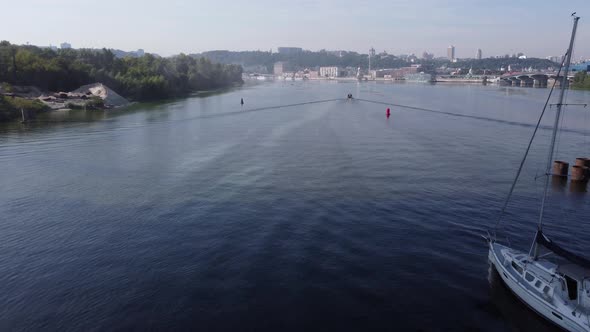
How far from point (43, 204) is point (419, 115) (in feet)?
200

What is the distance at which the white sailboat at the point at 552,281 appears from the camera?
1459 centimetres

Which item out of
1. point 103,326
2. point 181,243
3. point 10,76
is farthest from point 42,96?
point 103,326

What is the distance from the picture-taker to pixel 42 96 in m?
81.4

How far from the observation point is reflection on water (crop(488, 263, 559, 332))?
15.5 meters

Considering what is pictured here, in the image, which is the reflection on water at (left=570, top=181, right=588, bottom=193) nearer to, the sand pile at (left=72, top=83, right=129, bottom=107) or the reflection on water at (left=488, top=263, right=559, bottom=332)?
the reflection on water at (left=488, top=263, right=559, bottom=332)

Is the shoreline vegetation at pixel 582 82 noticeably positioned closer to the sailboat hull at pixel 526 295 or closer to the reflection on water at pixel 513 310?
the sailboat hull at pixel 526 295

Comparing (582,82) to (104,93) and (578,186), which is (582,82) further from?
(104,93)

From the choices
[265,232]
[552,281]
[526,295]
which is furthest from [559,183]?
[265,232]

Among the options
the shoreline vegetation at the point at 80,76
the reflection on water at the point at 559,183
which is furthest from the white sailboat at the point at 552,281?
the shoreline vegetation at the point at 80,76

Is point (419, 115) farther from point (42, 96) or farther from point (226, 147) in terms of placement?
point (42, 96)

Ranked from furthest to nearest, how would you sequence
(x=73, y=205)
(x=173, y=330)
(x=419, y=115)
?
(x=419, y=115)
(x=73, y=205)
(x=173, y=330)

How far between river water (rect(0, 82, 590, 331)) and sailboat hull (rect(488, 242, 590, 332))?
50cm

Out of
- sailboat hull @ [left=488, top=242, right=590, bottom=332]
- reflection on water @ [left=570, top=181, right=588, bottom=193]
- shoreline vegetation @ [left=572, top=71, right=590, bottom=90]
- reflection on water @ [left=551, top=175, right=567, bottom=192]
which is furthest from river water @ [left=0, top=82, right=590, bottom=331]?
shoreline vegetation @ [left=572, top=71, right=590, bottom=90]

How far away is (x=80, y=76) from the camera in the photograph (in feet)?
311
